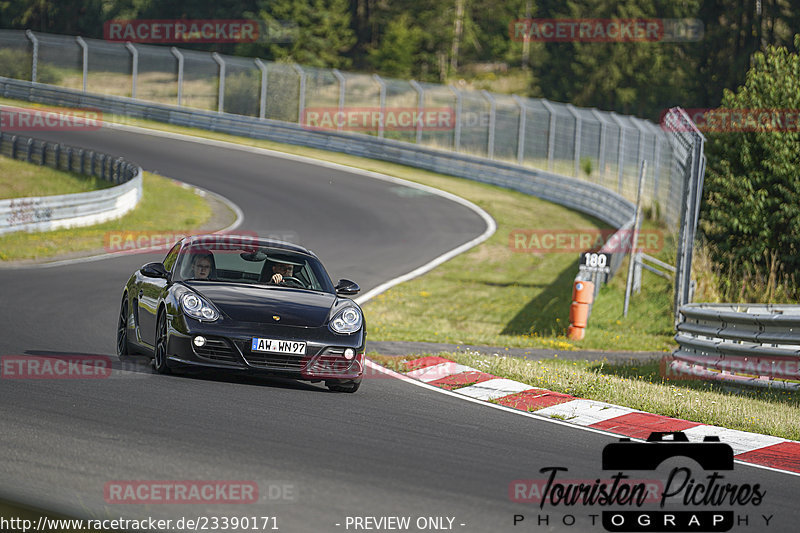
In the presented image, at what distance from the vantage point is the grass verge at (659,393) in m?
9.56

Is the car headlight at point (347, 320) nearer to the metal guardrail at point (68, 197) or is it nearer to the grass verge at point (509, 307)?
the grass verge at point (509, 307)

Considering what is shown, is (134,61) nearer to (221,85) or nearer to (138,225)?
(221,85)

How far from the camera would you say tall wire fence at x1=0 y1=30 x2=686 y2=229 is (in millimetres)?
32844

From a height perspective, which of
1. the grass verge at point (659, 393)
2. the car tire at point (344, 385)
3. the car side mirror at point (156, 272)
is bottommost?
the grass verge at point (659, 393)

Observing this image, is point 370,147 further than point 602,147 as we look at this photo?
Yes

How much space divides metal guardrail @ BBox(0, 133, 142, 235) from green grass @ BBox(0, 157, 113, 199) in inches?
11.9

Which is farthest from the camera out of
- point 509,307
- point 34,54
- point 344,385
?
point 34,54

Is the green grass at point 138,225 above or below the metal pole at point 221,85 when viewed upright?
below

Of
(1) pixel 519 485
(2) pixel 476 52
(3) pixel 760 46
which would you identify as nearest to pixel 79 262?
(1) pixel 519 485

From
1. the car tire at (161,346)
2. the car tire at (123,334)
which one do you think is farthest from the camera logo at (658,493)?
the car tire at (123,334)

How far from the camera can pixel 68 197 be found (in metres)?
24.8

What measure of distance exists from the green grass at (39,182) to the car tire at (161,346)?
72.7 ft

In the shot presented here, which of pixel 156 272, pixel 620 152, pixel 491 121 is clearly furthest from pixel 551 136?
pixel 156 272

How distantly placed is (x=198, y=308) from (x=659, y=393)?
467cm
